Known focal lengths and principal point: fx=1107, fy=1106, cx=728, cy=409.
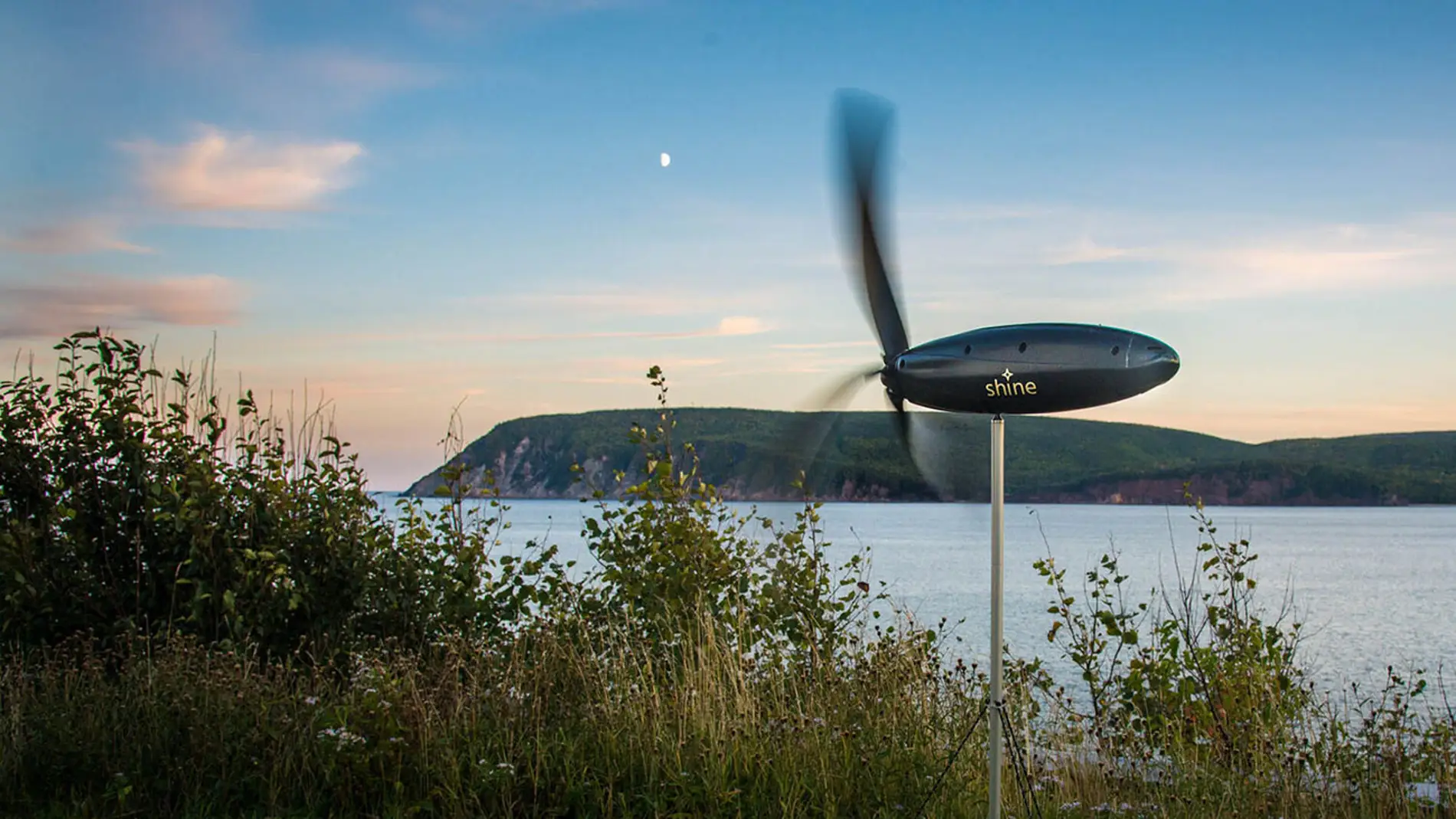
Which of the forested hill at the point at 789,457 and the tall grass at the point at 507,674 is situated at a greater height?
the forested hill at the point at 789,457

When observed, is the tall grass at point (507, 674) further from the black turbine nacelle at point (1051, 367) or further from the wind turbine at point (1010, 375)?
the black turbine nacelle at point (1051, 367)

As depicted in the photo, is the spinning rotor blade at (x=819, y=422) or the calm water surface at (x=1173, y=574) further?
the calm water surface at (x=1173, y=574)

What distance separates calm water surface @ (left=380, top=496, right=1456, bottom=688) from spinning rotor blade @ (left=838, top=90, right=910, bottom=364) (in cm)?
104

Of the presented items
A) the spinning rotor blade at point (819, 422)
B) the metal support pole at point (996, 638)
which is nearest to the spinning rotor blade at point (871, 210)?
the spinning rotor blade at point (819, 422)

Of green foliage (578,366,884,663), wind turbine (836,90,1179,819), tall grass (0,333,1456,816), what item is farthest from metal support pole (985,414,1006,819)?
green foliage (578,366,884,663)

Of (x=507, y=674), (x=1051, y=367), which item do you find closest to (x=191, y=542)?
(x=507, y=674)

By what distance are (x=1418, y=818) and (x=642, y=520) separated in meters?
4.23

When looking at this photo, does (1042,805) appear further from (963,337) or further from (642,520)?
(642,520)

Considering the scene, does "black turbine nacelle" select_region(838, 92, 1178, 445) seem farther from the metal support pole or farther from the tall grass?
the tall grass

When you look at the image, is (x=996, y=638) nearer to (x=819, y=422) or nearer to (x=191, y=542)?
(x=819, y=422)

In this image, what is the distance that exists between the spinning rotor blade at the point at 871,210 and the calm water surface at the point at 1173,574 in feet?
3.42

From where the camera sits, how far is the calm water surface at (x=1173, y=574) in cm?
1672

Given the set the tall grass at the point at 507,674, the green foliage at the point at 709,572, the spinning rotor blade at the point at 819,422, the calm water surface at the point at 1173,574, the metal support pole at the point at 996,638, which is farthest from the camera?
the calm water surface at the point at 1173,574

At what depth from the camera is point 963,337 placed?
167 inches
